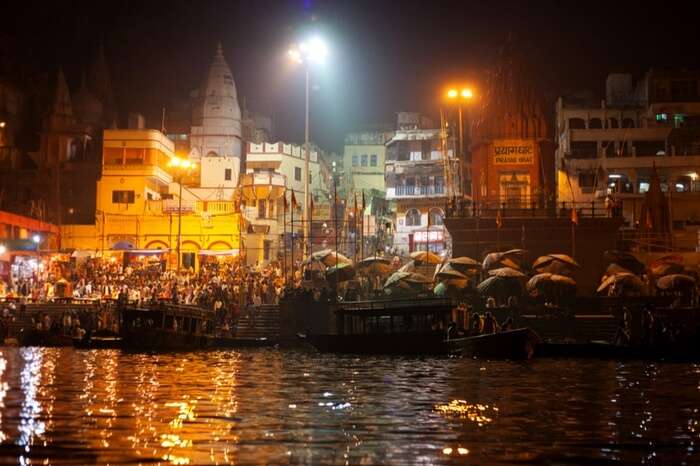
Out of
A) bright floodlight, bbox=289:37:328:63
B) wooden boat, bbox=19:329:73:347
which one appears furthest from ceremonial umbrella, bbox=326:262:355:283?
wooden boat, bbox=19:329:73:347

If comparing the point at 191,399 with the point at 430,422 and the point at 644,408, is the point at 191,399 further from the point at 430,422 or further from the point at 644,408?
the point at 644,408

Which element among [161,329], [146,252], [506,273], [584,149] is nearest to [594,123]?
[584,149]

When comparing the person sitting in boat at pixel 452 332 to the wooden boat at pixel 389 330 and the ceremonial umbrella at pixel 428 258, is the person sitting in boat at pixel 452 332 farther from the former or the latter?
the ceremonial umbrella at pixel 428 258

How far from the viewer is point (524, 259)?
3859 centimetres

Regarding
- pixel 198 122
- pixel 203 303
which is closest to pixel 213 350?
pixel 203 303

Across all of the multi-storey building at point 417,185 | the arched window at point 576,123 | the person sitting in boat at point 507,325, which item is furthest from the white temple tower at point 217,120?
the person sitting in boat at point 507,325

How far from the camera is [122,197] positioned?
57.3 meters

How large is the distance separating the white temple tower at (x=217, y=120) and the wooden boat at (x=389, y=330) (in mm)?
36592

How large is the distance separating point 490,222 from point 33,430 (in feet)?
99.6

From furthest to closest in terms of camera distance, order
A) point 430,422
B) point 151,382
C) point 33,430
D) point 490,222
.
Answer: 1. point 490,222
2. point 151,382
3. point 430,422
4. point 33,430

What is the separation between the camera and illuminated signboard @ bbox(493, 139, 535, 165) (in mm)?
43906

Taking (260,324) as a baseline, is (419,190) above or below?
above

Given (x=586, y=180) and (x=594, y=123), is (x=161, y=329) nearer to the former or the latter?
(x=586, y=180)

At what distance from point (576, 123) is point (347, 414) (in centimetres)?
5462
